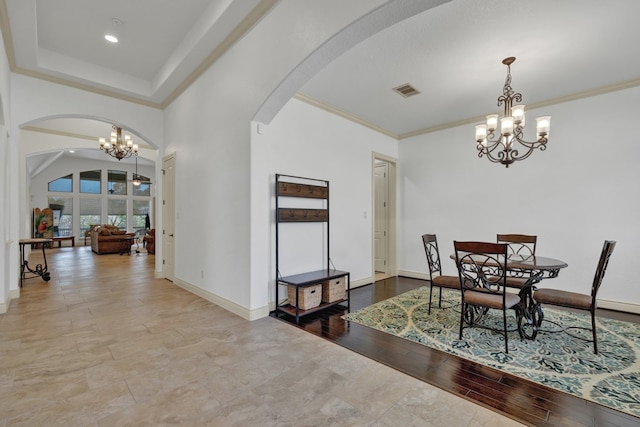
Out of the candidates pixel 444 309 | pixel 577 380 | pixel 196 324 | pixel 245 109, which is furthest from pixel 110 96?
pixel 577 380

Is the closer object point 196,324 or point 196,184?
point 196,324

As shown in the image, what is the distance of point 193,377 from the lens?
2209 mm

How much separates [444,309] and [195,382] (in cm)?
311

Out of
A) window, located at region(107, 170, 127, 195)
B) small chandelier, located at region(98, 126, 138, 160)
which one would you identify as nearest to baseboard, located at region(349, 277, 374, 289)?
small chandelier, located at region(98, 126, 138, 160)

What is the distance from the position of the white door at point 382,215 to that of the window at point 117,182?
12.9 m

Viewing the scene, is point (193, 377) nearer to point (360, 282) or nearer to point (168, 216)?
point (360, 282)

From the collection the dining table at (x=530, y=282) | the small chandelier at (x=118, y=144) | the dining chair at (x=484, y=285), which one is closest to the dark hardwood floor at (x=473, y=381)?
the dining chair at (x=484, y=285)

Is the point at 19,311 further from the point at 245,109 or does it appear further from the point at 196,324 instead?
the point at 245,109

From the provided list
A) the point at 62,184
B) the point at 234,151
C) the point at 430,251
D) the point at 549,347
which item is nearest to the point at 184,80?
the point at 234,151

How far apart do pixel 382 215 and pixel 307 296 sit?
3.38 meters

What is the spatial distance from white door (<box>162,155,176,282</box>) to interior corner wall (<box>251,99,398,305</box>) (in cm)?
249

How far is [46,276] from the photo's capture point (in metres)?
5.36

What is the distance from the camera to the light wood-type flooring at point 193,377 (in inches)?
70.1

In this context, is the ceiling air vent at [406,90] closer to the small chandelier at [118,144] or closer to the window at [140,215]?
the small chandelier at [118,144]
